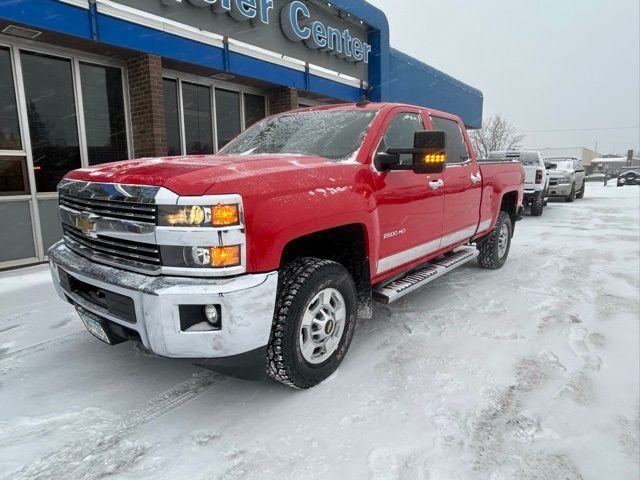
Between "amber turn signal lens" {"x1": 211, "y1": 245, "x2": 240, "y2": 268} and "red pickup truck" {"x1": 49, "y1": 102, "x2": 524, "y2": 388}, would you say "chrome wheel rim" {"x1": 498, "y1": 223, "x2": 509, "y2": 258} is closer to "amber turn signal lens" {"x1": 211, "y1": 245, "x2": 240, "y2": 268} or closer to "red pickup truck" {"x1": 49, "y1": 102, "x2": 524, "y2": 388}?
"red pickup truck" {"x1": 49, "y1": 102, "x2": 524, "y2": 388}

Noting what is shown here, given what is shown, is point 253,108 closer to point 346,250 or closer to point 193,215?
point 346,250

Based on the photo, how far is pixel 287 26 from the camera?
9.59 m

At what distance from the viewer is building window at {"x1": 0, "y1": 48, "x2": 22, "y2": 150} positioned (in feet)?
20.2

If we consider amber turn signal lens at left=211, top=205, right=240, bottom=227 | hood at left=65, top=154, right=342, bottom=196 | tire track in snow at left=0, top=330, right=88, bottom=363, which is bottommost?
tire track in snow at left=0, top=330, right=88, bottom=363

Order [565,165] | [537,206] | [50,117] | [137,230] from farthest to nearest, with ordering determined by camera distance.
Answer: [565,165] → [537,206] → [50,117] → [137,230]

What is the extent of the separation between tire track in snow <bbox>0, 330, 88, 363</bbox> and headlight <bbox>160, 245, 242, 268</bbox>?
6.73 ft

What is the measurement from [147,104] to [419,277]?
5716 mm

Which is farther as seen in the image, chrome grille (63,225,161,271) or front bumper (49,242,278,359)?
chrome grille (63,225,161,271)

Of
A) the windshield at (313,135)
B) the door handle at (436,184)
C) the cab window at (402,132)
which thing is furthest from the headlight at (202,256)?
the door handle at (436,184)

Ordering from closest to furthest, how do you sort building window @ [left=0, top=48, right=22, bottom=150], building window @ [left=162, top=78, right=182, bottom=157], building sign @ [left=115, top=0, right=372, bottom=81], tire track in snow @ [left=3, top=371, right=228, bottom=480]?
tire track in snow @ [left=3, top=371, right=228, bottom=480]
building window @ [left=0, top=48, right=22, bottom=150]
building sign @ [left=115, top=0, right=372, bottom=81]
building window @ [left=162, top=78, right=182, bottom=157]

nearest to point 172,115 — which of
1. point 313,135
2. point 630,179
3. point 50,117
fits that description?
point 50,117

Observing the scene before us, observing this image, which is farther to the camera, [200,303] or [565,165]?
[565,165]

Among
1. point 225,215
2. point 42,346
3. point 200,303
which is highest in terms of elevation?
point 225,215

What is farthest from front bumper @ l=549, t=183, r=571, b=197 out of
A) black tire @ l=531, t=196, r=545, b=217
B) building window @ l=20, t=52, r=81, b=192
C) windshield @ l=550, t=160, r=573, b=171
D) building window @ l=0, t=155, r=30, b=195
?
building window @ l=0, t=155, r=30, b=195
